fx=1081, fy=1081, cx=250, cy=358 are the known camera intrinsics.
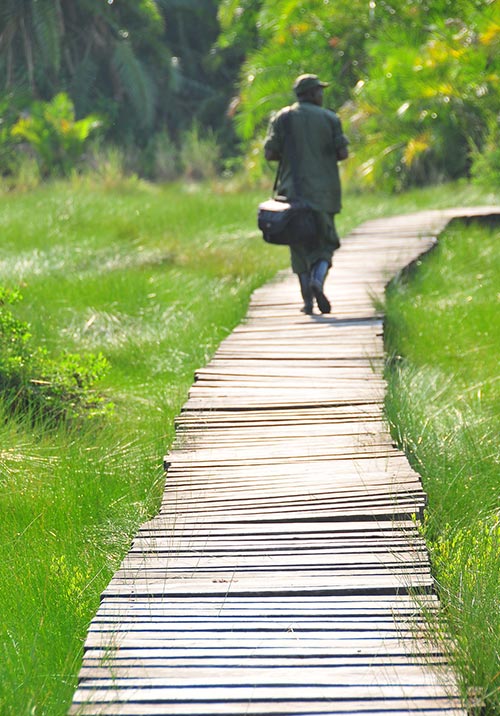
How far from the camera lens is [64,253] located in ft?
34.8

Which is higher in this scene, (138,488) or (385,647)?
(385,647)

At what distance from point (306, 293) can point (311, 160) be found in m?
0.90

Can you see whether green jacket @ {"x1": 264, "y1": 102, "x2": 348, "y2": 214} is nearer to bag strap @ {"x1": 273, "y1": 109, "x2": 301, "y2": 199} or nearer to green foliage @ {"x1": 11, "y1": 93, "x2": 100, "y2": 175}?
bag strap @ {"x1": 273, "y1": 109, "x2": 301, "y2": 199}

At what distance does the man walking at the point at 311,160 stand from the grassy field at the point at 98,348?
0.70 metres

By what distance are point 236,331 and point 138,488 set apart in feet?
8.55

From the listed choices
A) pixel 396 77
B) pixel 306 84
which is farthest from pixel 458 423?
pixel 396 77

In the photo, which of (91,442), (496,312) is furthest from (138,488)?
(496,312)

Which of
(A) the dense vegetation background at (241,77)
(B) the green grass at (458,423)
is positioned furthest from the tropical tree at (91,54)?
(B) the green grass at (458,423)

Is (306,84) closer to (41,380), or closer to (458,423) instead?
(41,380)

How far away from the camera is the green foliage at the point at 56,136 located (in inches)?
788

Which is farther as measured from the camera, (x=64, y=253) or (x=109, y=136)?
(x=109, y=136)

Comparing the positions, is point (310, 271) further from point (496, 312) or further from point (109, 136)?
point (109, 136)

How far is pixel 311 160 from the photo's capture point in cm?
729

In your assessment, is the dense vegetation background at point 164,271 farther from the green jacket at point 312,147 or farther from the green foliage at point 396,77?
the green jacket at point 312,147
